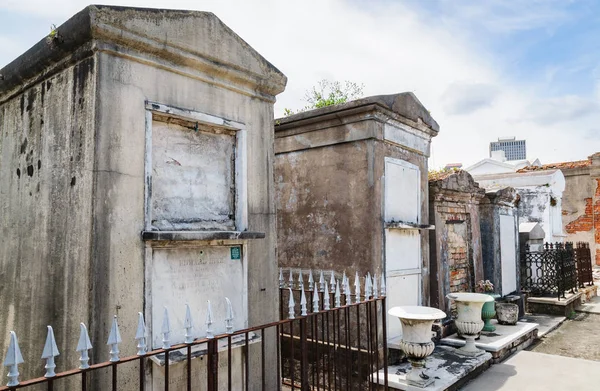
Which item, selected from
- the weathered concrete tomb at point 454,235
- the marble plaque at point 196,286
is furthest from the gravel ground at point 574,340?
the marble plaque at point 196,286

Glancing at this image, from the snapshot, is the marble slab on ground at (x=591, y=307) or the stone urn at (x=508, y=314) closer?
the stone urn at (x=508, y=314)

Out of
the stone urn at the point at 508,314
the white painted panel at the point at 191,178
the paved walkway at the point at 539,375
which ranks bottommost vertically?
the paved walkway at the point at 539,375

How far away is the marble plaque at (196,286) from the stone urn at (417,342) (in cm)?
195

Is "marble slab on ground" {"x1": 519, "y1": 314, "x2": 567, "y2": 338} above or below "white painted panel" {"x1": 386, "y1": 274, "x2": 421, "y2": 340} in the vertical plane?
below

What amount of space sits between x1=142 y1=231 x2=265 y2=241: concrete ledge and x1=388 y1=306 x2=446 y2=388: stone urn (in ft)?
6.87

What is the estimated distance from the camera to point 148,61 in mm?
2926

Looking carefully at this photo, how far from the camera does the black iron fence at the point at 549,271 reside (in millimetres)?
9617

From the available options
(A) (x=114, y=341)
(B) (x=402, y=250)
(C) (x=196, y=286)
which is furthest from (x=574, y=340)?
(A) (x=114, y=341)

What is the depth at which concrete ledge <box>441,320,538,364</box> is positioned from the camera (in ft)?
19.6

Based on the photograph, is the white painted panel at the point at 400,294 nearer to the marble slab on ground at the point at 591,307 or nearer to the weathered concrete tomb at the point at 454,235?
the weathered concrete tomb at the point at 454,235

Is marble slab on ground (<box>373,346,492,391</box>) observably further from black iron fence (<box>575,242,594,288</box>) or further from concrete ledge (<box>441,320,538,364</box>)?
black iron fence (<box>575,242,594,288</box>)

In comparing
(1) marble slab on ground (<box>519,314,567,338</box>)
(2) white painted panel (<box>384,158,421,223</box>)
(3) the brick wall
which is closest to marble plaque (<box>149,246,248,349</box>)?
(2) white painted panel (<box>384,158,421,223</box>)

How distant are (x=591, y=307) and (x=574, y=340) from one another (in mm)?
3598

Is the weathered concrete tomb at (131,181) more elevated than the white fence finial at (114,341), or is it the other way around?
the weathered concrete tomb at (131,181)
